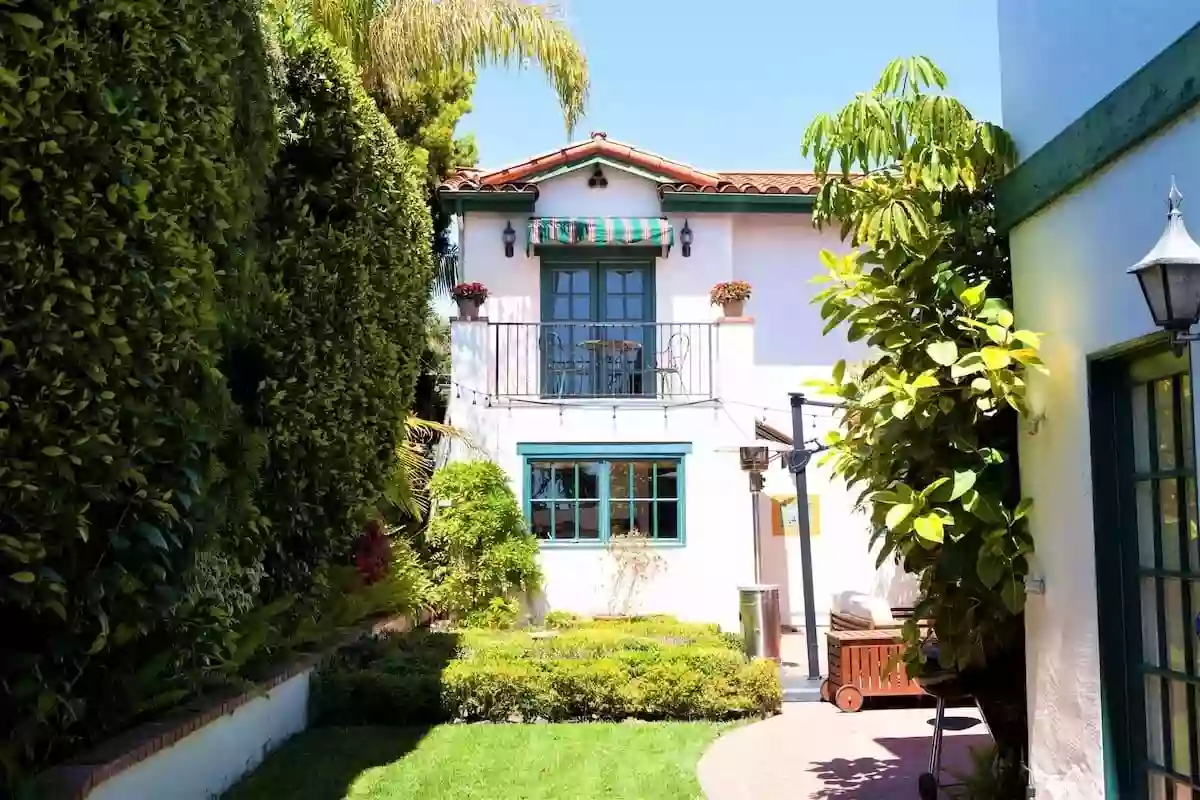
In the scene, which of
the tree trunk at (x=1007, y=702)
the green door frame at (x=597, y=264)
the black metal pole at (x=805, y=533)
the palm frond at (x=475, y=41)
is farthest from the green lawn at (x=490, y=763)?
the palm frond at (x=475, y=41)

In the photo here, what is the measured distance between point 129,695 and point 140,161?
2742mm

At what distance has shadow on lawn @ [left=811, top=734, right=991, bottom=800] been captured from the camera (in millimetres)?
7066

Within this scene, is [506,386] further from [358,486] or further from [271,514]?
[271,514]

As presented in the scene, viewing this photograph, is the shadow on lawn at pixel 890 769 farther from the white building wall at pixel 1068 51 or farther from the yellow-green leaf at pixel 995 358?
the white building wall at pixel 1068 51

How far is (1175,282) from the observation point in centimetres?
386

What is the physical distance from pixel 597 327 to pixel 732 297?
7.24 ft

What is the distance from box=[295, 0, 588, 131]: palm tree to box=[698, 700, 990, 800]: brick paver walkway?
26.3ft

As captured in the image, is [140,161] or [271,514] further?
[271,514]

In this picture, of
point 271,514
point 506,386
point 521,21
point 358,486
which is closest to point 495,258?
point 506,386

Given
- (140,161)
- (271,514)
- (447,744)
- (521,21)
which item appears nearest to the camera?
(140,161)

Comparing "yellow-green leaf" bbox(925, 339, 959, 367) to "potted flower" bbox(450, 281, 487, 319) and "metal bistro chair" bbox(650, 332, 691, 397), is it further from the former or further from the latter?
"potted flower" bbox(450, 281, 487, 319)

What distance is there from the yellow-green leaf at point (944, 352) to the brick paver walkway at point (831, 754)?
8.82 ft

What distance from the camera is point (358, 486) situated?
8.84 m

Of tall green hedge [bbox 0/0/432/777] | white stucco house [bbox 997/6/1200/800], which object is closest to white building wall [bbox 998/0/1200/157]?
white stucco house [bbox 997/6/1200/800]
